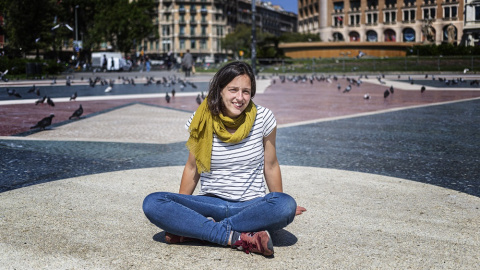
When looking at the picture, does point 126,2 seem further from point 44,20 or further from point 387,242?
point 387,242

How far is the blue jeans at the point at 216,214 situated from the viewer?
10.0ft

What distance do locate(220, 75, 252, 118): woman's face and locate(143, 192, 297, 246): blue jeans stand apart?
21.1 inches

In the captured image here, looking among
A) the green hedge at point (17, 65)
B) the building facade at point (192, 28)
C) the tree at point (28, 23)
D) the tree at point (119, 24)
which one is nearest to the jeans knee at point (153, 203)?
the green hedge at point (17, 65)

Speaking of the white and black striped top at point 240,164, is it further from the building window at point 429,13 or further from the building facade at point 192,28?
the building facade at point 192,28

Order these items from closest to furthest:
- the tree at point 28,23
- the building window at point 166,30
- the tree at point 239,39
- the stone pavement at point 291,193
Answer: the stone pavement at point 291,193
the tree at point 28,23
the tree at point 239,39
the building window at point 166,30

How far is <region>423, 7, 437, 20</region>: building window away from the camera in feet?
284

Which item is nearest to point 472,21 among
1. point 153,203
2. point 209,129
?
point 209,129

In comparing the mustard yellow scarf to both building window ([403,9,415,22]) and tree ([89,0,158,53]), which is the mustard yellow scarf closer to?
tree ([89,0,158,53])

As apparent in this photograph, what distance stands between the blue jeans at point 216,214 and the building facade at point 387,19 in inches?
3349

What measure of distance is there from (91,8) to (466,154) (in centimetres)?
6882

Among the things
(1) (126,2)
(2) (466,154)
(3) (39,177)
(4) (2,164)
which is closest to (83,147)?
(4) (2,164)

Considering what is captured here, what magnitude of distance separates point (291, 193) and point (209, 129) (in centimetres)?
→ 141

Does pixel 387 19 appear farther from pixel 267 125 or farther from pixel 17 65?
pixel 267 125

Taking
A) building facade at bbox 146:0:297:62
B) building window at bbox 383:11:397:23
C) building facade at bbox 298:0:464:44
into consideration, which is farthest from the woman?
building facade at bbox 146:0:297:62
